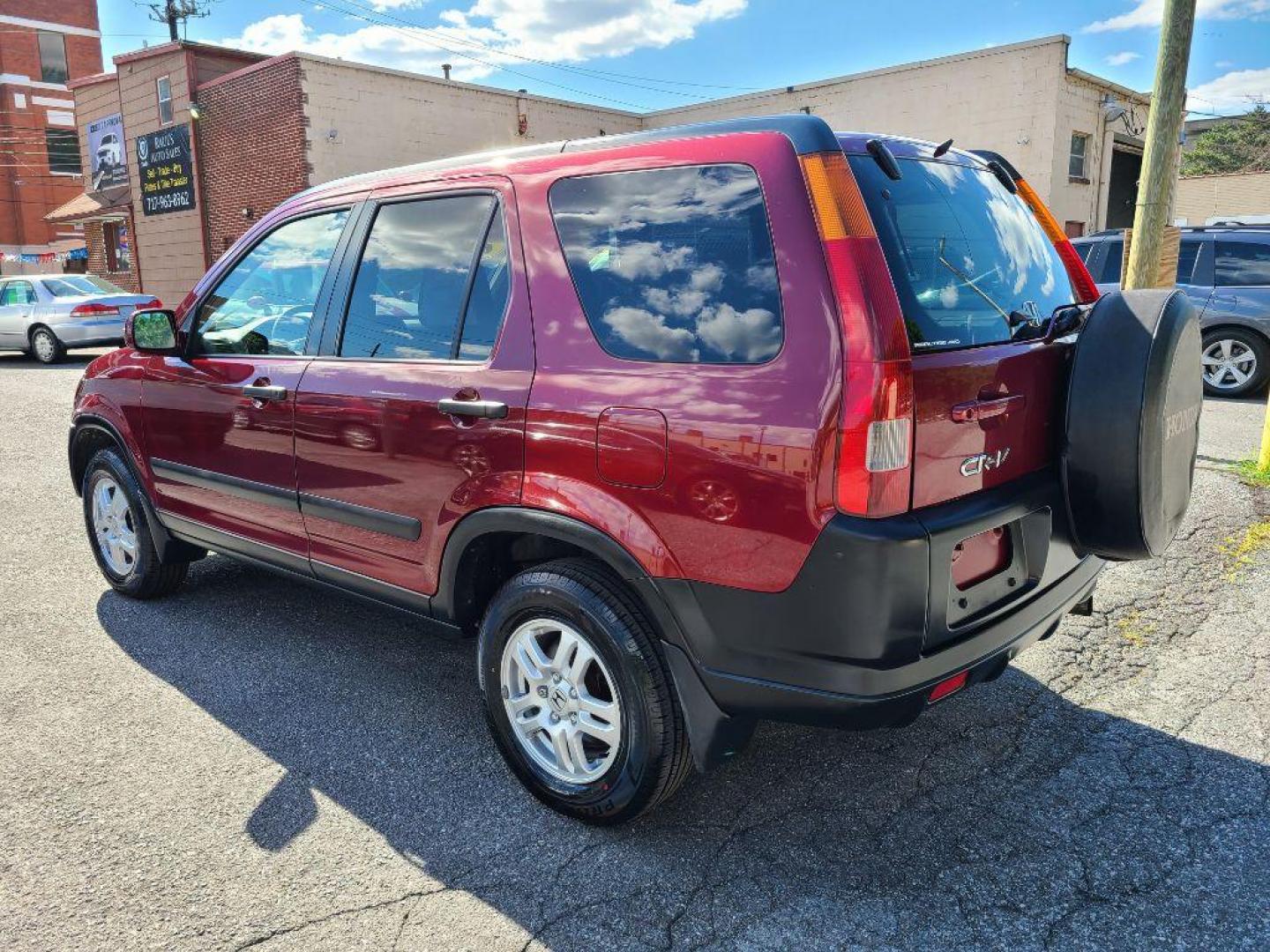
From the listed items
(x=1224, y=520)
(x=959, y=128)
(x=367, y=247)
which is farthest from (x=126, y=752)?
(x=959, y=128)

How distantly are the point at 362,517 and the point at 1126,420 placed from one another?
7.81ft

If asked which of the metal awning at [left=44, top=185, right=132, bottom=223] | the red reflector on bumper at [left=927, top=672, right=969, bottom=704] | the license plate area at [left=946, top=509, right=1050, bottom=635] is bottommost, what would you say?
the red reflector on bumper at [left=927, top=672, right=969, bottom=704]

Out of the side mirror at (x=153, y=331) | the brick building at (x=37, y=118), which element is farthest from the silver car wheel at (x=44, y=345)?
the brick building at (x=37, y=118)

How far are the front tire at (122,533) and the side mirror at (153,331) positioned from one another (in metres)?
0.77

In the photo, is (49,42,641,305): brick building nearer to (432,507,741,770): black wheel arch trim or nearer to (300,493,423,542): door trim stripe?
(300,493,423,542): door trim stripe

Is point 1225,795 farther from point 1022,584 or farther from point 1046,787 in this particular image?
point 1022,584

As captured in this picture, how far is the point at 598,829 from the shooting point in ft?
8.85

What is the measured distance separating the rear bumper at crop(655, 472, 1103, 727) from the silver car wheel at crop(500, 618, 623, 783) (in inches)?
13.0

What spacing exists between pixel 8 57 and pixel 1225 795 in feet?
177

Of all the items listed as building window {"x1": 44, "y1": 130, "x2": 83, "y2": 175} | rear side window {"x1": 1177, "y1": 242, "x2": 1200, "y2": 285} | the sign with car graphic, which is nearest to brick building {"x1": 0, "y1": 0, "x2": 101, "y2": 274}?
building window {"x1": 44, "y1": 130, "x2": 83, "y2": 175}

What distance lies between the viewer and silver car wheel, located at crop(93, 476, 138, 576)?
180 inches

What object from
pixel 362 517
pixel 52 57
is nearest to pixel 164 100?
pixel 362 517

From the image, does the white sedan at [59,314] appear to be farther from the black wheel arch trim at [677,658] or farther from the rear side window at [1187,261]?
the black wheel arch trim at [677,658]

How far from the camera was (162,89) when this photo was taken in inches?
920
